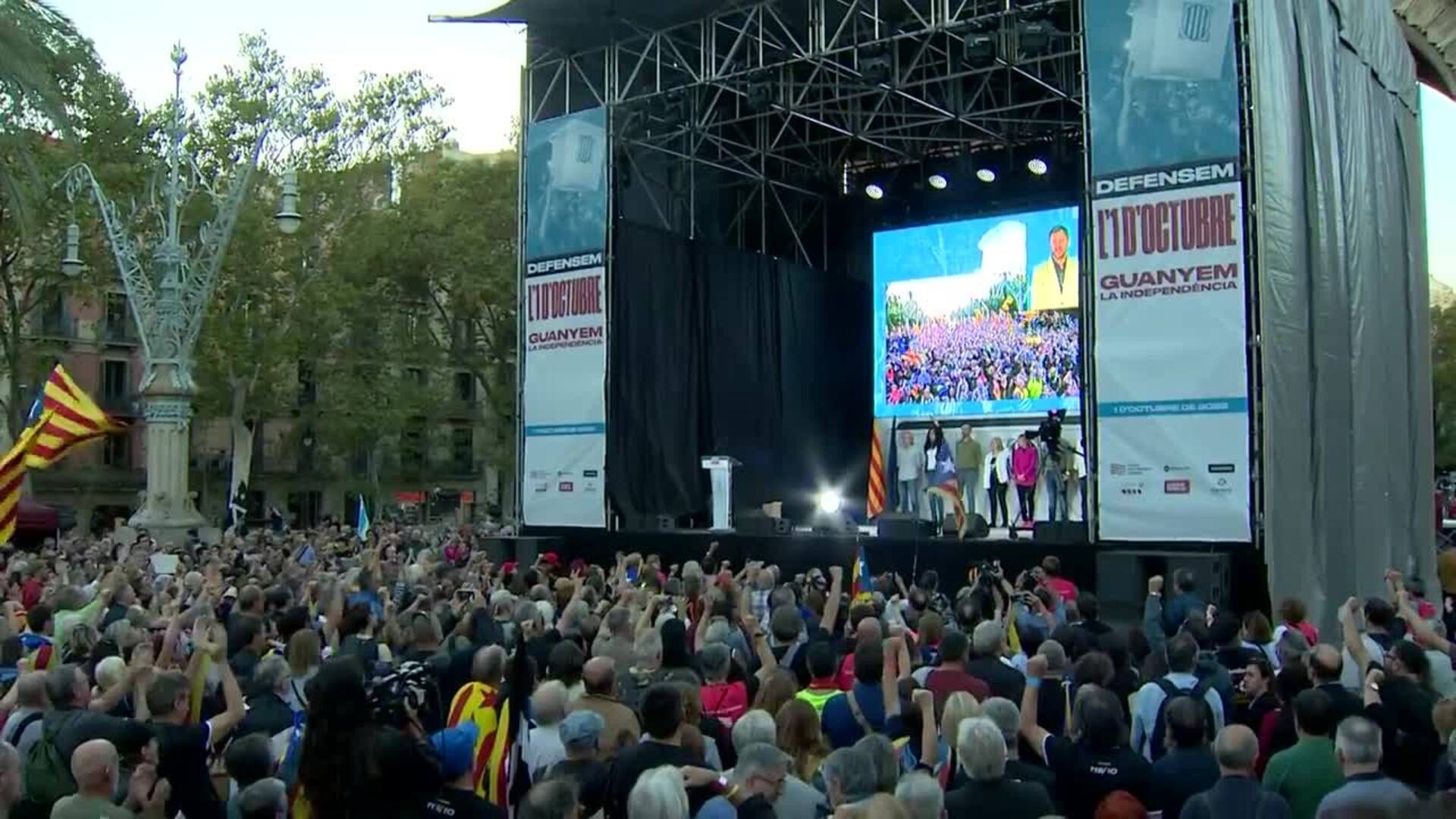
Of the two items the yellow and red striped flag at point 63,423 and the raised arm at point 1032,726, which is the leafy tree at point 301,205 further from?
the raised arm at point 1032,726

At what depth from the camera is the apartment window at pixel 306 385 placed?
43750mm

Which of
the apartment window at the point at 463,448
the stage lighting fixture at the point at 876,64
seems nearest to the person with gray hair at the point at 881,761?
the stage lighting fixture at the point at 876,64

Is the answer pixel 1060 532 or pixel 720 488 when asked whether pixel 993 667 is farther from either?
pixel 720 488

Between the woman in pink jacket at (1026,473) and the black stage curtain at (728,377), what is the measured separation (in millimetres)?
4319

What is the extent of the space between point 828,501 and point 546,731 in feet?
60.1

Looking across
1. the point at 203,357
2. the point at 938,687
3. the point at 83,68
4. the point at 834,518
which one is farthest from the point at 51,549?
the point at 203,357

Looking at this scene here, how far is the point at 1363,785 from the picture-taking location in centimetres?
407

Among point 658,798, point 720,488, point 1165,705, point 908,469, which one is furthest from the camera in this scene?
point 908,469

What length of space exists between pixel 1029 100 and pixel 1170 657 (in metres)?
15.8

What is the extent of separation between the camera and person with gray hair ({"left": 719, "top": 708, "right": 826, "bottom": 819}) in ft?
13.3

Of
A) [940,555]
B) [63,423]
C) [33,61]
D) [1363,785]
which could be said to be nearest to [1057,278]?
[940,555]

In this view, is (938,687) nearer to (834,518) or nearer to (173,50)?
(834,518)

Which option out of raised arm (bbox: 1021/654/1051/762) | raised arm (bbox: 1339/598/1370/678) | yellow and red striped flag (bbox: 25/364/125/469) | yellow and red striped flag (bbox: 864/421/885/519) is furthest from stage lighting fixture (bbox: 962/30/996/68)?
raised arm (bbox: 1021/654/1051/762)

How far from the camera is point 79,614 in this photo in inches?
308
